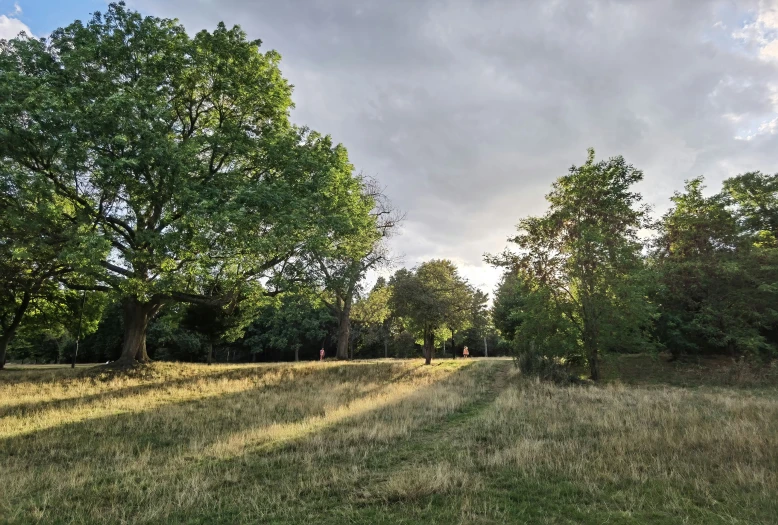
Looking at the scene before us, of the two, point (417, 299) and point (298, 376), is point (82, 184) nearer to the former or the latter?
point (298, 376)

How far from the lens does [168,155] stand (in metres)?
14.8

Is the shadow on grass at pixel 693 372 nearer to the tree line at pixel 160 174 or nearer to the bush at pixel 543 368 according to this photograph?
the bush at pixel 543 368

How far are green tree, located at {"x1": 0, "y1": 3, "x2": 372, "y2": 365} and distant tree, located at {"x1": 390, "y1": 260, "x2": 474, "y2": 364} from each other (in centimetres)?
1117

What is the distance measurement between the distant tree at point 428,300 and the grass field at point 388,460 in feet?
51.6

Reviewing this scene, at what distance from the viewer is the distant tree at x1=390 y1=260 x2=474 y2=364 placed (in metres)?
30.5

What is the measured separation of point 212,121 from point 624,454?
21.2 m

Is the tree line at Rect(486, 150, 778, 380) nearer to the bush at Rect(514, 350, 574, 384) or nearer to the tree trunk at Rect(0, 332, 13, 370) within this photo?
the bush at Rect(514, 350, 574, 384)

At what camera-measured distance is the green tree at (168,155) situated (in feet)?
46.5

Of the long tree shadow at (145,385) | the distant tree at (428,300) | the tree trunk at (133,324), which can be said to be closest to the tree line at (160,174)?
the tree trunk at (133,324)

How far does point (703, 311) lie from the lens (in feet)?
81.9

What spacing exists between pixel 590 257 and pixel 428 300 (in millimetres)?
12459

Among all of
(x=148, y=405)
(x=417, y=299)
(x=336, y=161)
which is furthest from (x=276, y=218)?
(x=417, y=299)

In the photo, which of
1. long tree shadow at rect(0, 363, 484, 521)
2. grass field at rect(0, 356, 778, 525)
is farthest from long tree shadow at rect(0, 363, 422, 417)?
long tree shadow at rect(0, 363, 484, 521)

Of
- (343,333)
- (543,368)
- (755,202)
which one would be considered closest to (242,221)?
(543,368)
